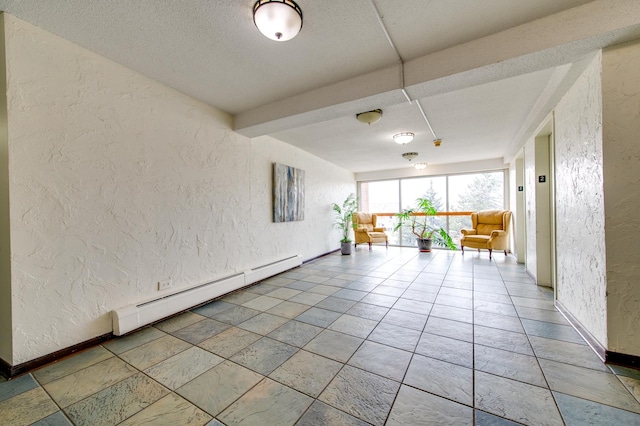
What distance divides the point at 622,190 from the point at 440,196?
538 centimetres

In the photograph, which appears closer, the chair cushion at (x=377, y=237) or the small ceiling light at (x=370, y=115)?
the small ceiling light at (x=370, y=115)

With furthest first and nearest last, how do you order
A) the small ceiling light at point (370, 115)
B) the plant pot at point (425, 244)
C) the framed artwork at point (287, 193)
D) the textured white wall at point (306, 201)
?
the plant pot at point (425, 244)
the framed artwork at point (287, 193)
the textured white wall at point (306, 201)
the small ceiling light at point (370, 115)

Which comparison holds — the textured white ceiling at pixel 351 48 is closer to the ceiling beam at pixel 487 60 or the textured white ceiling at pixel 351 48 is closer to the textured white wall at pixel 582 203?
the ceiling beam at pixel 487 60

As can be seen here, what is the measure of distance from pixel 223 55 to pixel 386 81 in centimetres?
144

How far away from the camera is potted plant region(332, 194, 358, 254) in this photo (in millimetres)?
5957

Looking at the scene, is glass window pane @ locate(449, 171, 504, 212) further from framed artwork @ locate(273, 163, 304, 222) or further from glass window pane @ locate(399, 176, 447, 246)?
framed artwork @ locate(273, 163, 304, 222)

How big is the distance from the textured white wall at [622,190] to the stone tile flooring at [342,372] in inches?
12.6

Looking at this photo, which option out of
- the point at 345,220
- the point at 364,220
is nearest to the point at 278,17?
the point at 345,220

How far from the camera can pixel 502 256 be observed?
5.34 m

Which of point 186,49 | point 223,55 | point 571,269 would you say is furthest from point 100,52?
point 571,269

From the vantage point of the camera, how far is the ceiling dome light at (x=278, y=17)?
56.8 inches

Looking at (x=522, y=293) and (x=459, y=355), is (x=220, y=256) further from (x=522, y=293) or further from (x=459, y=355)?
(x=522, y=293)

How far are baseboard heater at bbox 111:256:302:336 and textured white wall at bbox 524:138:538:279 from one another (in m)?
3.91

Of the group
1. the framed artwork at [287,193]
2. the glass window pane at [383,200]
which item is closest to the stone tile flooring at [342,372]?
the framed artwork at [287,193]
